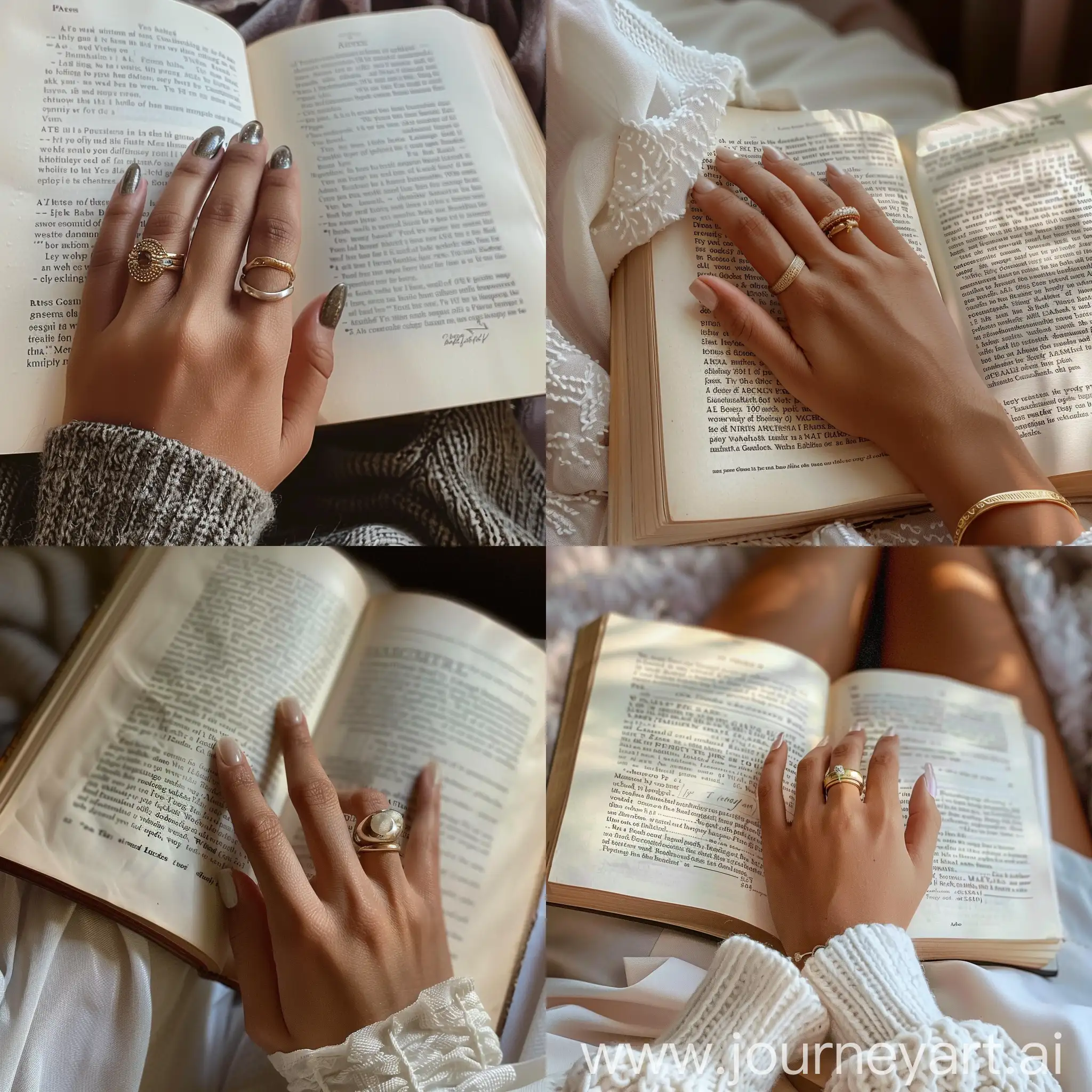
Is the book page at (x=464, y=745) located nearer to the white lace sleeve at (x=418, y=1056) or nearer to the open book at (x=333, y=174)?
the white lace sleeve at (x=418, y=1056)

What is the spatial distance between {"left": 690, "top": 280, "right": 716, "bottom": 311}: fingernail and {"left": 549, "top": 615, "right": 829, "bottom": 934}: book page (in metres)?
0.18

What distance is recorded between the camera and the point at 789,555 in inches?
20.8

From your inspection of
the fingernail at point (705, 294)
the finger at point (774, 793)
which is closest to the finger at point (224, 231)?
the fingernail at point (705, 294)

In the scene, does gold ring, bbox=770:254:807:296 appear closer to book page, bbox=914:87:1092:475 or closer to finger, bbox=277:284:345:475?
book page, bbox=914:87:1092:475

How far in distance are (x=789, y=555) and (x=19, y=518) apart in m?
0.41

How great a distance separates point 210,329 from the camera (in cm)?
45

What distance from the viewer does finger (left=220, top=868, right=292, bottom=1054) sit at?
18.1 inches

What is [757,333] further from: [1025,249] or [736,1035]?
[736,1035]

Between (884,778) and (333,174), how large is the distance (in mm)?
446

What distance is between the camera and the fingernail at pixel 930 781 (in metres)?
0.49

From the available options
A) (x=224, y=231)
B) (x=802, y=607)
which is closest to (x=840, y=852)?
(x=802, y=607)

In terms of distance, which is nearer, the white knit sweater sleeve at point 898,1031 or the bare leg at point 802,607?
the white knit sweater sleeve at point 898,1031

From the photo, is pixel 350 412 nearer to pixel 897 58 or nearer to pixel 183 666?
pixel 183 666

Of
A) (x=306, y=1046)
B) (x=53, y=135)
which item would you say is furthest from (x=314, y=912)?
(x=53, y=135)
